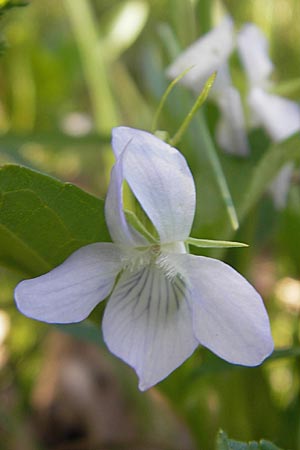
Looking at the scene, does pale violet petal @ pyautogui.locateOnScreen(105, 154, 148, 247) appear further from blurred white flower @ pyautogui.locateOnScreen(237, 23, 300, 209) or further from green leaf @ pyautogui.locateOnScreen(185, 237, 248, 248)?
blurred white flower @ pyautogui.locateOnScreen(237, 23, 300, 209)

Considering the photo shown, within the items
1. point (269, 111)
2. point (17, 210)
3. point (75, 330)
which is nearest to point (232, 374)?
point (75, 330)

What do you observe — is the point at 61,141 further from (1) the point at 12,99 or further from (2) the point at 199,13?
(1) the point at 12,99

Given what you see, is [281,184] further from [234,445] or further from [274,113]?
[234,445]

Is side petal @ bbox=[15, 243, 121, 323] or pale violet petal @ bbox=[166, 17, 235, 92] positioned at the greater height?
pale violet petal @ bbox=[166, 17, 235, 92]

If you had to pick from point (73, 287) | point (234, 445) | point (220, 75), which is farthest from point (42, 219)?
point (220, 75)

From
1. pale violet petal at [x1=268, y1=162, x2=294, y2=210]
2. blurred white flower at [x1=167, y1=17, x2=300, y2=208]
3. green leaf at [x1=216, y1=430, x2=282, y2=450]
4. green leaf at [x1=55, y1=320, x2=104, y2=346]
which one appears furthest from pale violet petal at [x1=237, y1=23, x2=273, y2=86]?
green leaf at [x1=216, y1=430, x2=282, y2=450]

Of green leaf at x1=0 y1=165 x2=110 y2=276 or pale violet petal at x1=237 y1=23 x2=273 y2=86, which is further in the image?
pale violet petal at x1=237 y1=23 x2=273 y2=86
